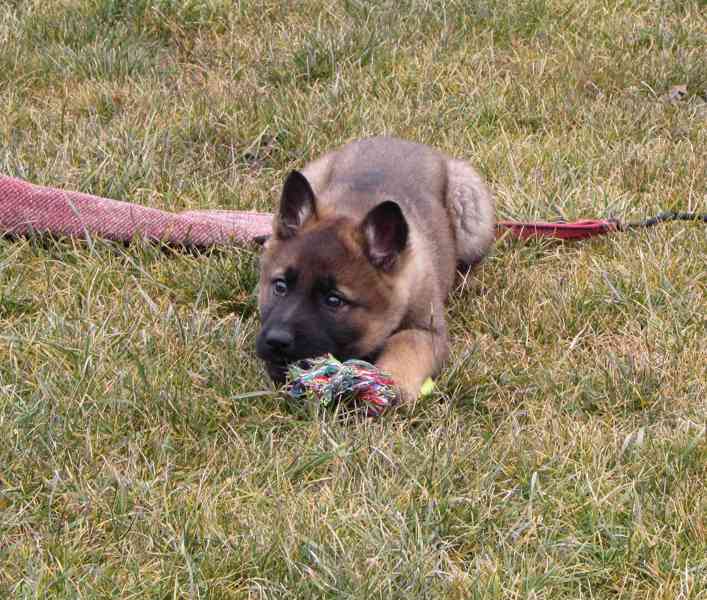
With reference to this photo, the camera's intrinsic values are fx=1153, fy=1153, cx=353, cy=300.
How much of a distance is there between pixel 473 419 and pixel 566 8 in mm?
4297

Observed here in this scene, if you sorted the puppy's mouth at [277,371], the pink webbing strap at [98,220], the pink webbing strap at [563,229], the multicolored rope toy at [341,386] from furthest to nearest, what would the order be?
the pink webbing strap at [563,229] < the pink webbing strap at [98,220] < the puppy's mouth at [277,371] < the multicolored rope toy at [341,386]

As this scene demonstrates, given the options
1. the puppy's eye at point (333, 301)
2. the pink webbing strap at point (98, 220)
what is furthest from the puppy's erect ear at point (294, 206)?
the pink webbing strap at point (98, 220)

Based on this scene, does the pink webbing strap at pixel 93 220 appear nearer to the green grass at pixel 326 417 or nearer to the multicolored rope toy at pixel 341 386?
the green grass at pixel 326 417

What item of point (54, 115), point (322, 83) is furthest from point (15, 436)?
point (322, 83)

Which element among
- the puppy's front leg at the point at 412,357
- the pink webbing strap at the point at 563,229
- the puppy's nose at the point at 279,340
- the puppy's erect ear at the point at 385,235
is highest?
the puppy's erect ear at the point at 385,235

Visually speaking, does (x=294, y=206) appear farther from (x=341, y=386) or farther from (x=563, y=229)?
(x=563, y=229)

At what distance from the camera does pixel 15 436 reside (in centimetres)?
354

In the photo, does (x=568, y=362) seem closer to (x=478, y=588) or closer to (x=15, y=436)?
(x=478, y=588)

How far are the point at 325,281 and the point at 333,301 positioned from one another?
8 cm

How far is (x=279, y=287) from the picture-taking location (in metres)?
4.21

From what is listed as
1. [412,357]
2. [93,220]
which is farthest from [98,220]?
[412,357]

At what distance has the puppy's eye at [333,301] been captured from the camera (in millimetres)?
4141

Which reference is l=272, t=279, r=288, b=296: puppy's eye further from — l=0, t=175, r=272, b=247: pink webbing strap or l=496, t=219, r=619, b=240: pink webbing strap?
l=496, t=219, r=619, b=240: pink webbing strap

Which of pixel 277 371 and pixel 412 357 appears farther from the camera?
pixel 412 357
